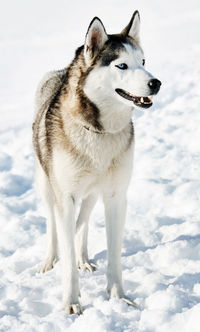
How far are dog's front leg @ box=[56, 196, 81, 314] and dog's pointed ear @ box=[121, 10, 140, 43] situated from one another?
135cm

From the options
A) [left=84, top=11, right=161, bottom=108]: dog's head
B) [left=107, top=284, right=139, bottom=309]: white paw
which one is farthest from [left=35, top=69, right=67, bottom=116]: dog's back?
[left=107, top=284, right=139, bottom=309]: white paw

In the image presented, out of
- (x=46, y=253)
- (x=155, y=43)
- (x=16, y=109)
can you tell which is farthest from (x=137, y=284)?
(x=155, y=43)

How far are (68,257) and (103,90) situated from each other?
1285 mm

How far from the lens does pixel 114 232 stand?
3.71 m

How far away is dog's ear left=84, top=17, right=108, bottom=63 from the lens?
130 inches

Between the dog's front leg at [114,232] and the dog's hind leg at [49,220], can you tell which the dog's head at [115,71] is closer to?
the dog's front leg at [114,232]

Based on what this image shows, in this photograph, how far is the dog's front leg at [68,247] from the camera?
3490 millimetres

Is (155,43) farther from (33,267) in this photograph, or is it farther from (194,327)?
(194,327)

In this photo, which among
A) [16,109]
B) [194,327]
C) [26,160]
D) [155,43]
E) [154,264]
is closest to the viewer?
[194,327]

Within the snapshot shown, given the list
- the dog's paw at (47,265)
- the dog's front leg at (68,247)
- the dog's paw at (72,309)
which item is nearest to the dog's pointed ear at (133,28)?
the dog's front leg at (68,247)

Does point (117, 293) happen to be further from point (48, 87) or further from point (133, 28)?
point (48, 87)

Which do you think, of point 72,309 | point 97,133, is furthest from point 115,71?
point 72,309

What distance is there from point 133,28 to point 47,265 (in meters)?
2.32

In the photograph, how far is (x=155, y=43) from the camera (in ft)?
54.4
